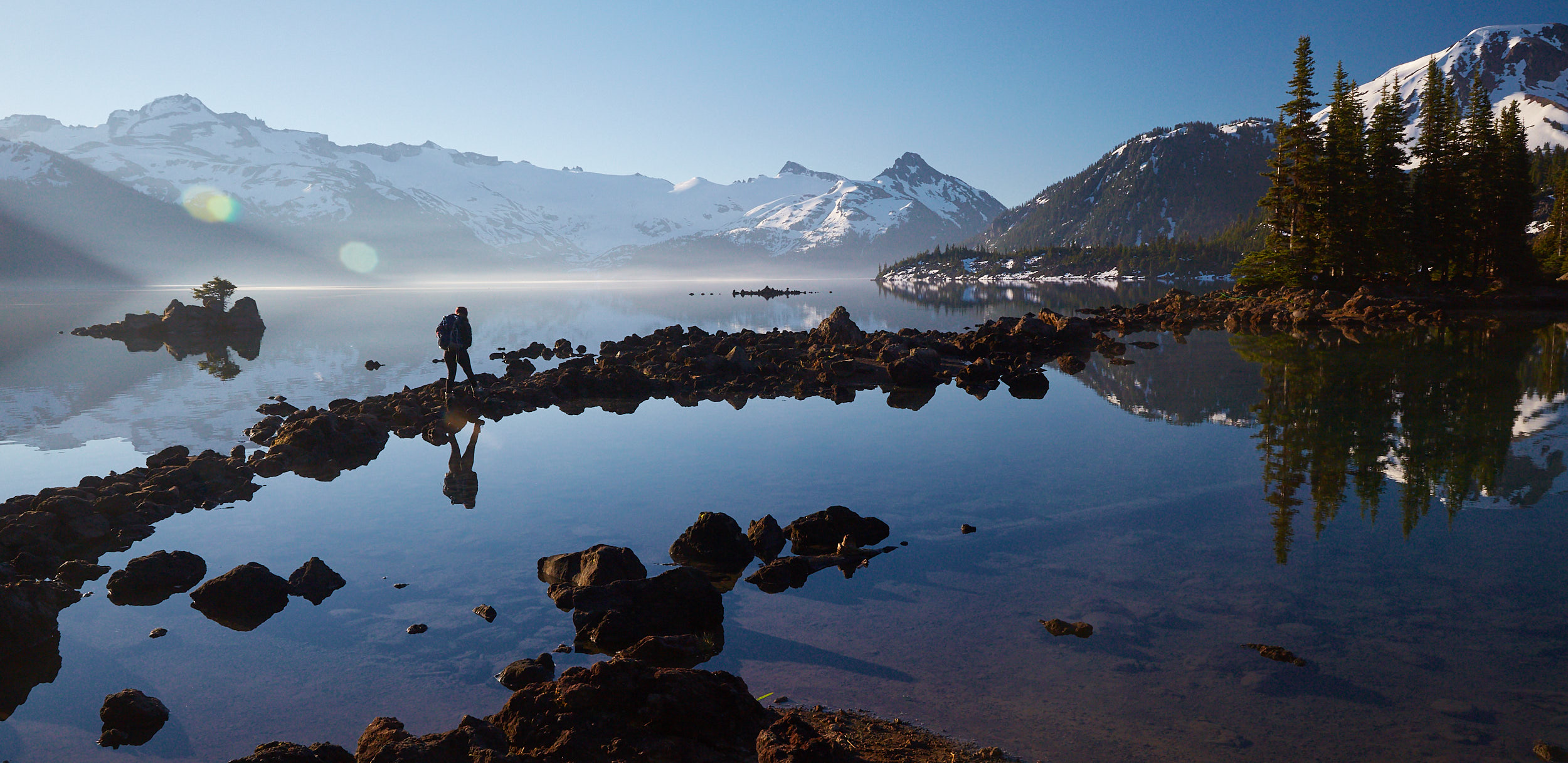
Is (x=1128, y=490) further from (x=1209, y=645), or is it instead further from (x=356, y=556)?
(x=356, y=556)

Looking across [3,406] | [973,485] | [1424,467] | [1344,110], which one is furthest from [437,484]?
[1344,110]

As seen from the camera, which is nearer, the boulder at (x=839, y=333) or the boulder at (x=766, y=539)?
the boulder at (x=766, y=539)

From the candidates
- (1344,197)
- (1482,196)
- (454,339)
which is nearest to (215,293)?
(454,339)

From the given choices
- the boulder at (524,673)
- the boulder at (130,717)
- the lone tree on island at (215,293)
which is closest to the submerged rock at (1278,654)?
the boulder at (524,673)

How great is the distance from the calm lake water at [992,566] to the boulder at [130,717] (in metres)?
0.18

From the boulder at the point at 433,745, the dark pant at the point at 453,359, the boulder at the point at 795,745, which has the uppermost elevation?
the dark pant at the point at 453,359

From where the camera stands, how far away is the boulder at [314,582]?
12164 mm

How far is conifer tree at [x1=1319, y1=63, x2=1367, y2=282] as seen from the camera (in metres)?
66.4

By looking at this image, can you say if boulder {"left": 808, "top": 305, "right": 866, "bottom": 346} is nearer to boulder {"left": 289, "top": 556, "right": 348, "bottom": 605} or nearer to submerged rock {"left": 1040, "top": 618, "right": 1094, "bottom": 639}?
boulder {"left": 289, "top": 556, "right": 348, "bottom": 605}

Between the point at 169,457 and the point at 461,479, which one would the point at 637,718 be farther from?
the point at 169,457

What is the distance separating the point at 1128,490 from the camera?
16.4 m

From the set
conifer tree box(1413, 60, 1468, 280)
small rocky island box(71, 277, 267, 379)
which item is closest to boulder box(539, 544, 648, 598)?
small rocky island box(71, 277, 267, 379)

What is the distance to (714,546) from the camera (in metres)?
13.2

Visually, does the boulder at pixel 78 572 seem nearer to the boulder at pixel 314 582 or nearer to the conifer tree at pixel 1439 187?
the boulder at pixel 314 582
